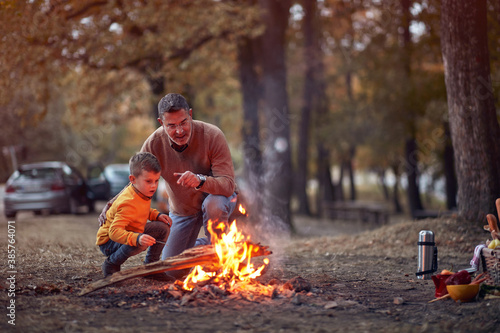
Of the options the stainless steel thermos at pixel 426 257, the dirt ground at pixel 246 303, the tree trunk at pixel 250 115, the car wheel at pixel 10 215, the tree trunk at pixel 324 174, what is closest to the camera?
the dirt ground at pixel 246 303

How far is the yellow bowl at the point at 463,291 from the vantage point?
5.45 metres

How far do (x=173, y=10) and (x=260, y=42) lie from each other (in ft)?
9.87

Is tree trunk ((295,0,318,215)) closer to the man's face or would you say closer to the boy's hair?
the man's face

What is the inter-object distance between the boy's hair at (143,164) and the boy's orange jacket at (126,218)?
0.23 metres

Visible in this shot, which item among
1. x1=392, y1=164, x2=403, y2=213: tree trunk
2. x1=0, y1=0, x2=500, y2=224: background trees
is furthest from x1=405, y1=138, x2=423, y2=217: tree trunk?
x1=392, y1=164, x2=403, y2=213: tree trunk

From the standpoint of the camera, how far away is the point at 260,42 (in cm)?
1673

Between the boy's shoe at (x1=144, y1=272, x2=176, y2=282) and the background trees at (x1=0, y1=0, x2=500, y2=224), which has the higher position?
the background trees at (x1=0, y1=0, x2=500, y2=224)

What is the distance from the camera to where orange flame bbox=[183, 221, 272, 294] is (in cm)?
554

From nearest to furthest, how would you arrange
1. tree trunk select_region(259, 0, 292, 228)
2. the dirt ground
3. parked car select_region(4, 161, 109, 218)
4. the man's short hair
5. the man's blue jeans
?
the dirt ground
the man's short hair
the man's blue jeans
tree trunk select_region(259, 0, 292, 228)
parked car select_region(4, 161, 109, 218)

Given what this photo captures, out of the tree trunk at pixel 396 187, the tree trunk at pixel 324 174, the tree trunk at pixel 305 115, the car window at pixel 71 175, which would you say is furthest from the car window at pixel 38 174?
the tree trunk at pixel 396 187

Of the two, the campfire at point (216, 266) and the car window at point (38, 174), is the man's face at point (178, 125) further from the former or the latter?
the car window at point (38, 174)

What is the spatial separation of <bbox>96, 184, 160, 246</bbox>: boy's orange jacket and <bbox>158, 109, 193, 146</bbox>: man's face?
2.12 ft

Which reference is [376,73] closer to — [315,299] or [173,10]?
[173,10]

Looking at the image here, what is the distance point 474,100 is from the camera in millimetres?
9930
